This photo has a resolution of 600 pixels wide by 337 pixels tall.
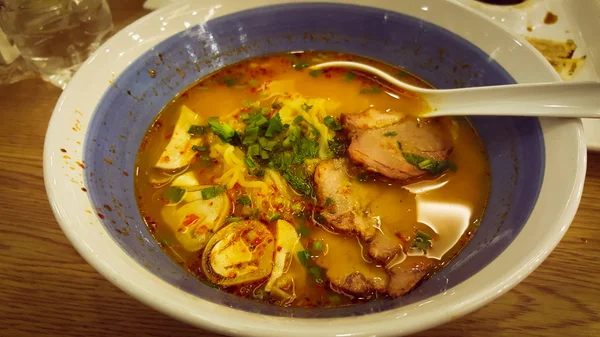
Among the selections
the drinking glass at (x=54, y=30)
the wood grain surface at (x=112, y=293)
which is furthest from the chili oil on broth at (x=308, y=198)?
the drinking glass at (x=54, y=30)

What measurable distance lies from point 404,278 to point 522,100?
2.08ft

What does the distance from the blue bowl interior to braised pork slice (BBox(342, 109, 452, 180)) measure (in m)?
0.16

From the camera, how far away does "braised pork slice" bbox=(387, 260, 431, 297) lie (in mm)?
1097

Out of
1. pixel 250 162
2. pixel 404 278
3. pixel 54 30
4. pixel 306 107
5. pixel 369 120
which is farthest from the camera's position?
pixel 54 30

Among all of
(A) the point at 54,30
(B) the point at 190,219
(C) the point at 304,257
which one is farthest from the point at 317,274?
(A) the point at 54,30

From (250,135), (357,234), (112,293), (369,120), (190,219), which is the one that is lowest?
(112,293)

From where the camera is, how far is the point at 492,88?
4.29 feet

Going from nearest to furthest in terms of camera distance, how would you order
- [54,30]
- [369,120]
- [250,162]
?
[250,162] → [369,120] → [54,30]

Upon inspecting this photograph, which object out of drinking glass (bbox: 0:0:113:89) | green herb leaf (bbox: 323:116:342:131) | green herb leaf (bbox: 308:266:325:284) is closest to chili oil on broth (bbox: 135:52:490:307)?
green herb leaf (bbox: 308:266:325:284)

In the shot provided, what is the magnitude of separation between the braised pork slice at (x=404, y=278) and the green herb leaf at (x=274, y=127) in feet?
2.09

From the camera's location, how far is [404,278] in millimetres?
1125

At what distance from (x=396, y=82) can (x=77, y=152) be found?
3.79 feet

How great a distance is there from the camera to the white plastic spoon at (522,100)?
1133 mm

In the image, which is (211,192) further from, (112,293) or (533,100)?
(533,100)
